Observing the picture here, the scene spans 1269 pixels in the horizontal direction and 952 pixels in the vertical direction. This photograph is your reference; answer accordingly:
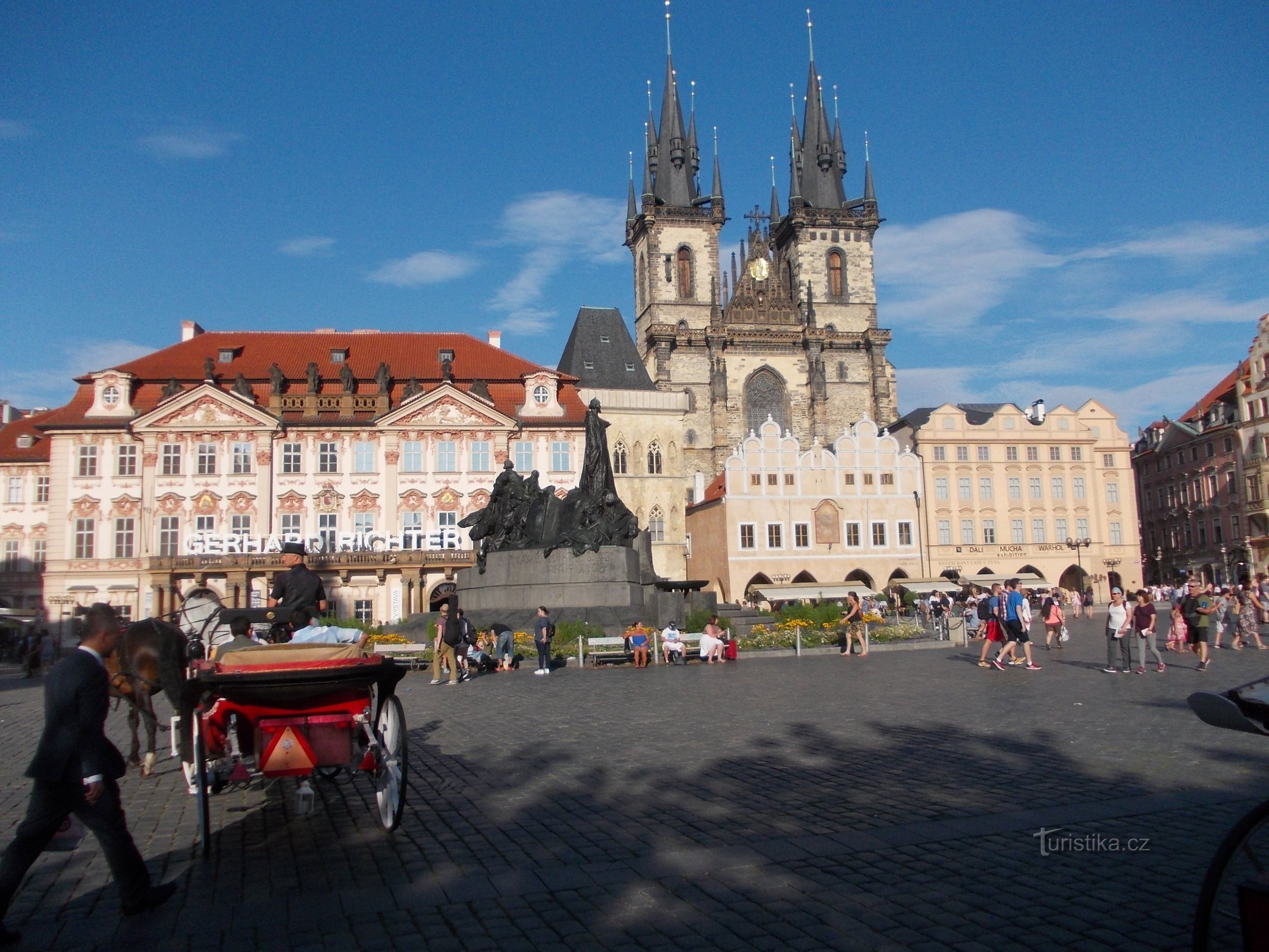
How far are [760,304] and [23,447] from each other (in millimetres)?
47497

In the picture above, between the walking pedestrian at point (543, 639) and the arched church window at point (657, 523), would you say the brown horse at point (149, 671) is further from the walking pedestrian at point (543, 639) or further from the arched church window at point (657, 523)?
the arched church window at point (657, 523)

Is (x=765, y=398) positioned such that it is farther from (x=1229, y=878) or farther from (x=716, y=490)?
(x=1229, y=878)

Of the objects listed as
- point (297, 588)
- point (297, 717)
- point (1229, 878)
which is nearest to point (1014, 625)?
point (297, 588)

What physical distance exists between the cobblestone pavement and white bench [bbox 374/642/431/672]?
29.1 feet

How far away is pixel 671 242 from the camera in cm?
8000

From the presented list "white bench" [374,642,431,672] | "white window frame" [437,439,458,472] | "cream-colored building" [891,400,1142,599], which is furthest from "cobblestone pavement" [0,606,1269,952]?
"cream-colored building" [891,400,1142,599]

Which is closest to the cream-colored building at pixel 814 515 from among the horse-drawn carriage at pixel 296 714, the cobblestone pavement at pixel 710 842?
the cobblestone pavement at pixel 710 842

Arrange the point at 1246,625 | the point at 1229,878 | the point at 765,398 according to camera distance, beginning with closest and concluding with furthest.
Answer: the point at 1229,878 → the point at 1246,625 → the point at 765,398

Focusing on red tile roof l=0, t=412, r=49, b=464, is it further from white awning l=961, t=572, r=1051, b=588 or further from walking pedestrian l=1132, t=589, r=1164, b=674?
walking pedestrian l=1132, t=589, r=1164, b=674

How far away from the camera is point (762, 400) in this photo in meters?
76.7

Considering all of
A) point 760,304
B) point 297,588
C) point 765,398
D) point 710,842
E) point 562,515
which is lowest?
point 710,842

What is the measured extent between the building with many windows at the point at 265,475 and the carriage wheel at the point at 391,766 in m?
38.0

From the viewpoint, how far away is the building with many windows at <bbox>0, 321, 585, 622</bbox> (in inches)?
1812

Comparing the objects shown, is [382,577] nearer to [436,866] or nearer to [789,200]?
[436,866]
